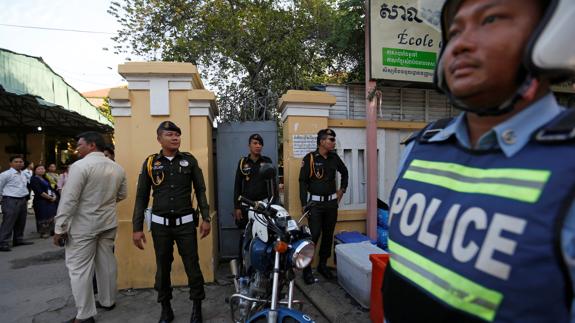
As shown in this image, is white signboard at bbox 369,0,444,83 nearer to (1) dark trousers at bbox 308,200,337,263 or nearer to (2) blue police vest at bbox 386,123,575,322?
(1) dark trousers at bbox 308,200,337,263

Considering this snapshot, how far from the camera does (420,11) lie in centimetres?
122

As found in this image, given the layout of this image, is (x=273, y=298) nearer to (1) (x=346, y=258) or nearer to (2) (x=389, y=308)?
(2) (x=389, y=308)

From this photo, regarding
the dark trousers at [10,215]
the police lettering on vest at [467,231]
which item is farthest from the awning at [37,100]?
the police lettering on vest at [467,231]

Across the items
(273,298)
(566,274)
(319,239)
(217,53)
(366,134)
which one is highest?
(217,53)

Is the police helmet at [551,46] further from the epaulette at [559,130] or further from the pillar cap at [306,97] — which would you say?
the pillar cap at [306,97]

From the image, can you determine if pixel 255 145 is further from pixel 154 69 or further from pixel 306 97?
pixel 154 69

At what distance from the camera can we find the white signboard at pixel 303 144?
13.8 feet

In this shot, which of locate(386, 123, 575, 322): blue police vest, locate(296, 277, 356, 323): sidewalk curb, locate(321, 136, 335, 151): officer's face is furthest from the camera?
locate(321, 136, 335, 151): officer's face

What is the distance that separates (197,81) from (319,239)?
103 inches

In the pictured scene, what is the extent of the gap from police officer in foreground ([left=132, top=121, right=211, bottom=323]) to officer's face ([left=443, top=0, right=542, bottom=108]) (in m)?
2.65

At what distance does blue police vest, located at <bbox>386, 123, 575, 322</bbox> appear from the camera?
65 centimetres

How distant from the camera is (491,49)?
781 millimetres

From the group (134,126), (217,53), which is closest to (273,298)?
(134,126)

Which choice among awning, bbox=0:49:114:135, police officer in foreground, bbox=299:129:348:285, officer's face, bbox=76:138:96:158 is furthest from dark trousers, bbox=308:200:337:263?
awning, bbox=0:49:114:135
